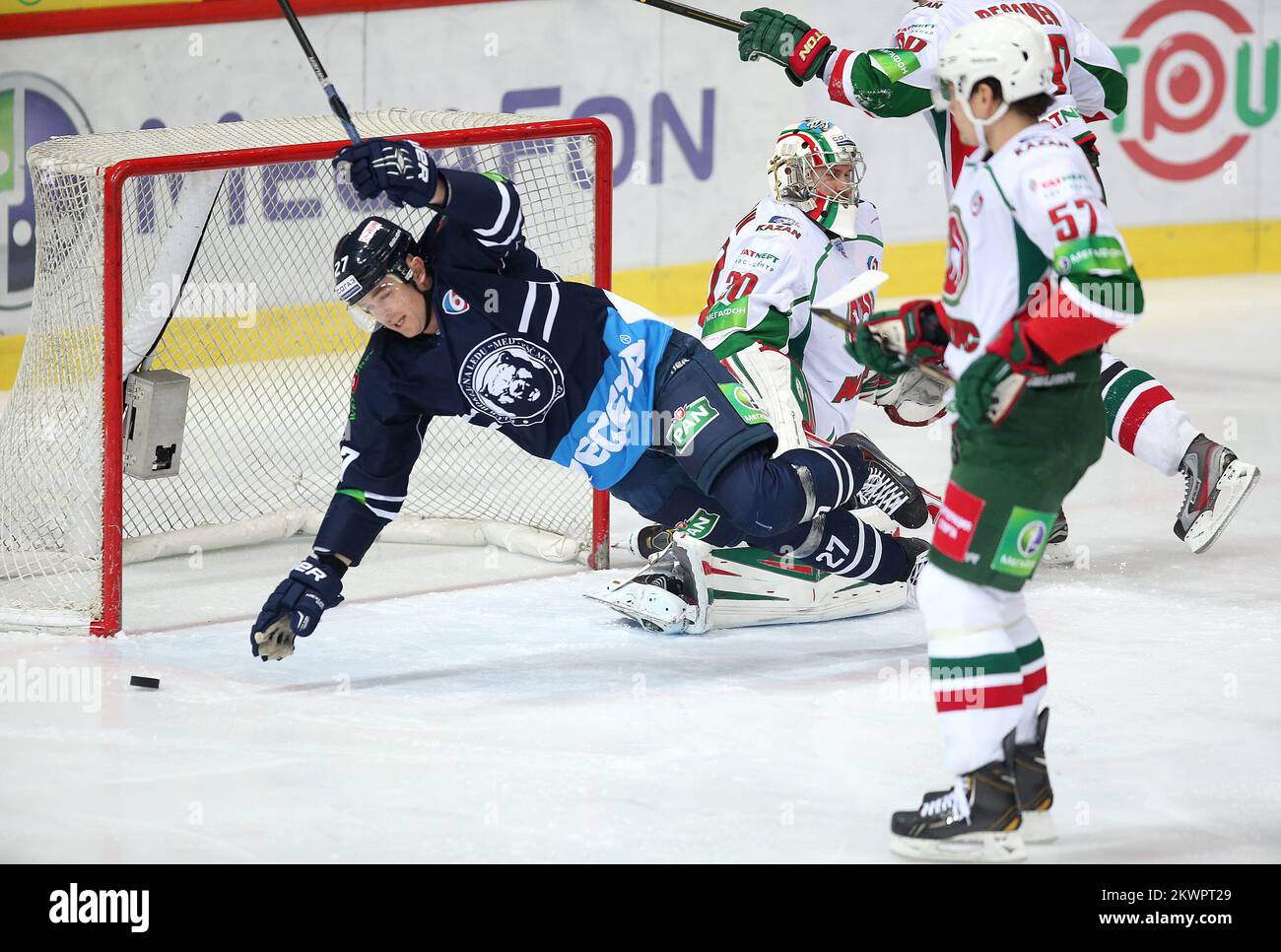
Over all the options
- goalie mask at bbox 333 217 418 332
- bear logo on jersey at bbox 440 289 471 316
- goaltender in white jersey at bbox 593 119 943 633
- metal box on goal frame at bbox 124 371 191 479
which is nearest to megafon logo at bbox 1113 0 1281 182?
goaltender in white jersey at bbox 593 119 943 633

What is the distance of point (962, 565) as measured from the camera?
3186 mm

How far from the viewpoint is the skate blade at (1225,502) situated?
4.80 metres

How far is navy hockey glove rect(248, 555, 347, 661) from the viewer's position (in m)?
4.04

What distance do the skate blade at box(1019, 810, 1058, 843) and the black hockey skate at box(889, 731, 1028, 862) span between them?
7cm

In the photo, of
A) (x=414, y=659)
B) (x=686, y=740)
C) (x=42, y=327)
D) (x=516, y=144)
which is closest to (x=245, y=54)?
(x=516, y=144)

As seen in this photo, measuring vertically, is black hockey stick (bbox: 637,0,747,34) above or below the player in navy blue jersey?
above

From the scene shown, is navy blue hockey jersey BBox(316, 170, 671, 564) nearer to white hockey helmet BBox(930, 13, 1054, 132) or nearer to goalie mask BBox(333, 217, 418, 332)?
goalie mask BBox(333, 217, 418, 332)

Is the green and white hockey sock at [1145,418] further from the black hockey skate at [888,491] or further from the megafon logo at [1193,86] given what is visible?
the megafon logo at [1193,86]

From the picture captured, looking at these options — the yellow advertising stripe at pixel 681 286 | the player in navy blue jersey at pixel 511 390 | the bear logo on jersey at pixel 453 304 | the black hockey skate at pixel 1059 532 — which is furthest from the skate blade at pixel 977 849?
the yellow advertising stripe at pixel 681 286

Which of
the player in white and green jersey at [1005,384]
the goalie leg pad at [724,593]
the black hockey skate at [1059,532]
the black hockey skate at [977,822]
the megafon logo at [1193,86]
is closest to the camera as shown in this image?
the player in white and green jersey at [1005,384]

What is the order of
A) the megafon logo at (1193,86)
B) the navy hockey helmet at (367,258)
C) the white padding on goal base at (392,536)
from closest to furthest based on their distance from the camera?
the navy hockey helmet at (367,258)
the white padding on goal base at (392,536)
the megafon logo at (1193,86)

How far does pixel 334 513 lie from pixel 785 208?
150cm

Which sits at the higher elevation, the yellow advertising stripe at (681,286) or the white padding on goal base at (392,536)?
the yellow advertising stripe at (681,286)

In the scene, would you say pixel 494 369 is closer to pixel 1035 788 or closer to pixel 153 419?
pixel 153 419
